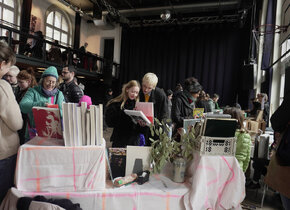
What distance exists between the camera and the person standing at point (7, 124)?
3.63 feet

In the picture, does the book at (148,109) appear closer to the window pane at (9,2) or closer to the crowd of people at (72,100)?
the crowd of people at (72,100)

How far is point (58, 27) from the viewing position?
10938 millimetres

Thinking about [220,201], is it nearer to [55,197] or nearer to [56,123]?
[55,197]

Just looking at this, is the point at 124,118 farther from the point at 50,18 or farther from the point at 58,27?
the point at 58,27

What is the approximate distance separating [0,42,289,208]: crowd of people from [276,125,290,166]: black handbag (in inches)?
2.8

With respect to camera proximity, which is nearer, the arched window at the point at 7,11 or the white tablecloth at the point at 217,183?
the white tablecloth at the point at 217,183

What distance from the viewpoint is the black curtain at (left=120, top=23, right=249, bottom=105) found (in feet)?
32.8

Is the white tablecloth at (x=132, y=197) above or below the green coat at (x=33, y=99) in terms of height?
below

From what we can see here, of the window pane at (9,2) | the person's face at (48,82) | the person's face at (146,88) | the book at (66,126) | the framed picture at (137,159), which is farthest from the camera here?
the window pane at (9,2)

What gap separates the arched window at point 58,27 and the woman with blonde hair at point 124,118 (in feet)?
31.8

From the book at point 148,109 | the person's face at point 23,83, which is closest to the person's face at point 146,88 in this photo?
the book at point 148,109

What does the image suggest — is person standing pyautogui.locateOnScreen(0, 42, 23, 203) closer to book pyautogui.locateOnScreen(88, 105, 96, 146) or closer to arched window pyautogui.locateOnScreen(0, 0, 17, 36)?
book pyautogui.locateOnScreen(88, 105, 96, 146)

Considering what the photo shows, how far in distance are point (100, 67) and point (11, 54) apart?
1020 centimetres

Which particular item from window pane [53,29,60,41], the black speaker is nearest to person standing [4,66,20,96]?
the black speaker
